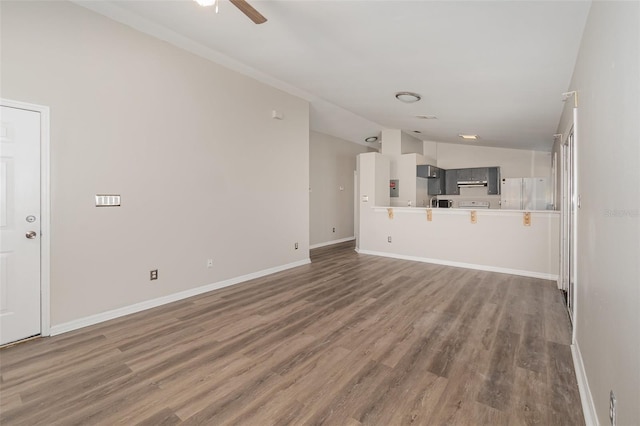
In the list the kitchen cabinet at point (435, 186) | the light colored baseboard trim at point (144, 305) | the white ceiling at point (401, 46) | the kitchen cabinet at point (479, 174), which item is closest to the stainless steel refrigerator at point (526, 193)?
the kitchen cabinet at point (479, 174)

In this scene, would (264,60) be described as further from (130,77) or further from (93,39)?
(93,39)

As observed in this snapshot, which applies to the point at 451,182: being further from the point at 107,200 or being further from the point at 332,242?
the point at 107,200

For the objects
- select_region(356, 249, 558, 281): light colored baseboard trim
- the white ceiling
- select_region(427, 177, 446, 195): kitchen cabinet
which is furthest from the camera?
select_region(427, 177, 446, 195): kitchen cabinet

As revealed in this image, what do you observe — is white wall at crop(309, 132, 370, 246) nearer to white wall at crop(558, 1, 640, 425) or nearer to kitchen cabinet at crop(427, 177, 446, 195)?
kitchen cabinet at crop(427, 177, 446, 195)

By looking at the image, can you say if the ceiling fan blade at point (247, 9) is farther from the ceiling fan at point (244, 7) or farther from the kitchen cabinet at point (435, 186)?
the kitchen cabinet at point (435, 186)

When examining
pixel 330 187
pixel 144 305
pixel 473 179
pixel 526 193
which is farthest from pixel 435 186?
pixel 144 305

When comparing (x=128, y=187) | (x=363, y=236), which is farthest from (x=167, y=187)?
(x=363, y=236)

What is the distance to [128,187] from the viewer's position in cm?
331

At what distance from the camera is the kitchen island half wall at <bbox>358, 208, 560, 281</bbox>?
188 inches

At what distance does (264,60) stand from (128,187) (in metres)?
2.32

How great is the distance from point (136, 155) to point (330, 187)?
5481mm

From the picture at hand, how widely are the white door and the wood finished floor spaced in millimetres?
279

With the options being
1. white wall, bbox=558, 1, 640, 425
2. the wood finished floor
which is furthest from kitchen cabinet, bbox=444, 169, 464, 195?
white wall, bbox=558, 1, 640, 425

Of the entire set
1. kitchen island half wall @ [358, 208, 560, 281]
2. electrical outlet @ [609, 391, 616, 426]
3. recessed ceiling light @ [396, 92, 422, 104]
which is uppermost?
recessed ceiling light @ [396, 92, 422, 104]
